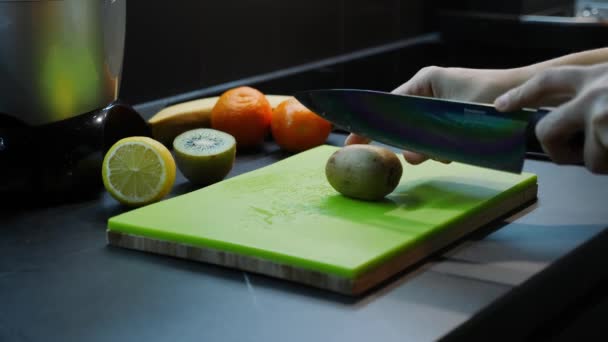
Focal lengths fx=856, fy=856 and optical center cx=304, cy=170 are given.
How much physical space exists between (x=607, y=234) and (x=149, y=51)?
85 cm

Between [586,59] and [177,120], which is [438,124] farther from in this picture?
[177,120]

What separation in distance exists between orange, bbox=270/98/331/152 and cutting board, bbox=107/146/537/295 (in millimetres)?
162

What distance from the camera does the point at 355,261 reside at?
861 millimetres

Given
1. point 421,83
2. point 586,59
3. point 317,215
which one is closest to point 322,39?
point 421,83

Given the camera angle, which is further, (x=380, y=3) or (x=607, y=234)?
(x=380, y=3)

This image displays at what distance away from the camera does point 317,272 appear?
864 millimetres

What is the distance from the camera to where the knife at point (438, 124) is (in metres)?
1.00

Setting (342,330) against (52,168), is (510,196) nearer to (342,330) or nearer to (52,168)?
(342,330)

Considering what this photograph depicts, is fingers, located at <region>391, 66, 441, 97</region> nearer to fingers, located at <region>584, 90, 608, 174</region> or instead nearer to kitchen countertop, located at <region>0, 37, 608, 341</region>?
kitchen countertop, located at <region>0, 37, 608, 341</region>

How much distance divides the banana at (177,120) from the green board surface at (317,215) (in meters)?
0.25

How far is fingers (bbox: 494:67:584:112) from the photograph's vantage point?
35.7 inches

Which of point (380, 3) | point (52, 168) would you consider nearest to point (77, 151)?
point (52, 168)

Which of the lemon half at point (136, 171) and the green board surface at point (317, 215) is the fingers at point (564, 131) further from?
the lemon half at point (136, 171)

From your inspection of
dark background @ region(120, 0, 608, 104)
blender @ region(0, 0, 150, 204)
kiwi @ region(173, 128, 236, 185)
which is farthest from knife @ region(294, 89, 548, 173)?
dark background @ region(120, 0, 608, 104)
